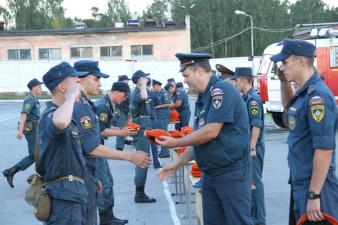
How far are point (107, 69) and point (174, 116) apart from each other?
32834 mm

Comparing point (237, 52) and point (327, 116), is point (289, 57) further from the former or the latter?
point (237, 52)

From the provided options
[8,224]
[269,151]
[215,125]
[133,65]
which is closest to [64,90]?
[215,125]

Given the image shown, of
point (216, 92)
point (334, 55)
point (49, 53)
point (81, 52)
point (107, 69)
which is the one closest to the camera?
point (216, 92)

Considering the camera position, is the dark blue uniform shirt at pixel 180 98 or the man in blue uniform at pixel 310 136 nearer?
the man in blue uniform at pixel 310 136

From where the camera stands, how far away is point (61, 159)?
15.4ft

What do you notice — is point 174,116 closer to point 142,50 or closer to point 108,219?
point 108,219

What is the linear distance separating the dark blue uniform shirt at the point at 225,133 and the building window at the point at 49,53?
1994 inches

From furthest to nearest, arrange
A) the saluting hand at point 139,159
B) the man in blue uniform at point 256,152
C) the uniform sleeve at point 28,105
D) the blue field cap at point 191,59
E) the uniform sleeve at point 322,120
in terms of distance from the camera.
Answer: the uniform sleeve at point 28,105, the man in blue uniform at point 256,152, the saluting hand at point 139,159, the blue field cap at point 191,59, the uniform sleeve at point 322,120

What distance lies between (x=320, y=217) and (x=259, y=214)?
2.97 m

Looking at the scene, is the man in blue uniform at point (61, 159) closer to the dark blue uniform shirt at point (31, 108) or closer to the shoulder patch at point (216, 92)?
the shoulder patch at point (216, 92)

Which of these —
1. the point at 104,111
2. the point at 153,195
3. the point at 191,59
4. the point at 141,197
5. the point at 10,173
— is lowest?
the point at 153,195

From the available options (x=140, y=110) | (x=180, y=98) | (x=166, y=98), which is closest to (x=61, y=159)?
(x=140, y=110)

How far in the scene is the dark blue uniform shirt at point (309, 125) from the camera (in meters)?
4.20

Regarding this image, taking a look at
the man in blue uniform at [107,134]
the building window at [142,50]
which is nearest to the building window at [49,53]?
the building window at [142,50]
